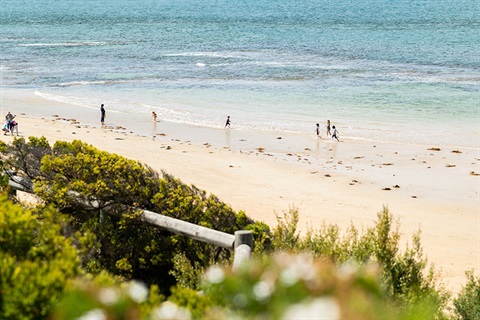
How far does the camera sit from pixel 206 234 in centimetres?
711

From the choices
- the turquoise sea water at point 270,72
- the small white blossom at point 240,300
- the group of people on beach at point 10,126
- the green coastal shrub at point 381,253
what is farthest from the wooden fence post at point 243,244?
the turquoise sea water at point 270,72

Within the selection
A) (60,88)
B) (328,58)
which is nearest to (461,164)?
(60,88)

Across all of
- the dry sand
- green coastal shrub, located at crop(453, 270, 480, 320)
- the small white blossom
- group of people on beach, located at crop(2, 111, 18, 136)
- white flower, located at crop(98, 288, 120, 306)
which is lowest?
the dry sand

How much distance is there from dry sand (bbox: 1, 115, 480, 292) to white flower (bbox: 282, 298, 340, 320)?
10487mm

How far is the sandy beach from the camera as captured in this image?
16.5m

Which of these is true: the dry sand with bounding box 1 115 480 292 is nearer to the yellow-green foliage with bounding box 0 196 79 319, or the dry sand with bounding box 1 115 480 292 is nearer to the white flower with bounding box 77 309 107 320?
the yellow-green foliage with bounding box 0 196 79 319

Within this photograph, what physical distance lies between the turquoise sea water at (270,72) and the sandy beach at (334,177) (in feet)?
9.40

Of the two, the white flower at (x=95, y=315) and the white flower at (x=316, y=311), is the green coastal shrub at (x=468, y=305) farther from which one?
the white flower at (x=95, y=315)

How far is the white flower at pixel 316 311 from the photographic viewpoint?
6.29 ft

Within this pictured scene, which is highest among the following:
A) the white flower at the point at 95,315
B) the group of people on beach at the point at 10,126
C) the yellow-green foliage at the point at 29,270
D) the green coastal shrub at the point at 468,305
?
the white flower at the point at 95,315

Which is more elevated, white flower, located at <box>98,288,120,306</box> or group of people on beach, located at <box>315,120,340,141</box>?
white flower, located at <box>98,288,120,306</box>

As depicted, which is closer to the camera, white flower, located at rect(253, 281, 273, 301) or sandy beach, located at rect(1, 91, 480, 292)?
white flower, located at rect(253, 281, 273, 301)

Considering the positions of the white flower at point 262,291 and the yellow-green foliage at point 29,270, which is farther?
the yellow-green foliage at point 29,270

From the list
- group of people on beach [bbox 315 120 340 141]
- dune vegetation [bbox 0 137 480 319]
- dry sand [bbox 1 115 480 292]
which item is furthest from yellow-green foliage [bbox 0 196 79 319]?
group of people on beach [bbox 315 120 340 141]
